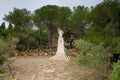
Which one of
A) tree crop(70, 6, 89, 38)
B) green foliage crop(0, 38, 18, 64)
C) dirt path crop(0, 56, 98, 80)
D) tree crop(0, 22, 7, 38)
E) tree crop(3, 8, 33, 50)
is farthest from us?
tree crop(3, 8, 33, 50)

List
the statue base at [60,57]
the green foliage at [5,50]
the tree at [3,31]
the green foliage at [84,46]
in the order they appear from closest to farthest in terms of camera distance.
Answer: the green foliage at [84,46] < the green foliage at [5,50] < the statue base at [60,57] < the tree at [3,31]

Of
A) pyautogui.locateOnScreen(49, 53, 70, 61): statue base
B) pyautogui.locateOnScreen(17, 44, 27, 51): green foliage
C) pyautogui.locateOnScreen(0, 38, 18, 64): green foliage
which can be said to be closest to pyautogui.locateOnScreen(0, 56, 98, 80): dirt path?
pyautogui.locateOnScreen(0, 38, 18, 64): green foliage

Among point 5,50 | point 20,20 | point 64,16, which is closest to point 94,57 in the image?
point 5,50

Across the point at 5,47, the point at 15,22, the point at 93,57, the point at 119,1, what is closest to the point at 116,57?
the point at 93,57

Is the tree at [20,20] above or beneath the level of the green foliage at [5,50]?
above

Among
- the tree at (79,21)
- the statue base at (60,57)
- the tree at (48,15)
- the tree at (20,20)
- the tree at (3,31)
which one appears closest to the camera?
the statue base at (60,57)

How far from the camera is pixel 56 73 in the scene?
15070 millimetres

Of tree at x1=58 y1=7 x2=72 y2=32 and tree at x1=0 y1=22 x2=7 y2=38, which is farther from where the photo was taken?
tree at x1=58 y1=7 x2=72 y2=32

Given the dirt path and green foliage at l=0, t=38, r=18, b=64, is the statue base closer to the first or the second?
the dirt path

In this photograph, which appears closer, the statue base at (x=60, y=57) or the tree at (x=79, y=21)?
the statue base at (x=60, y=57)

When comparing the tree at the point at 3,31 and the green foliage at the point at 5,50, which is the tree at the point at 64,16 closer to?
the tree at the point at 3,31

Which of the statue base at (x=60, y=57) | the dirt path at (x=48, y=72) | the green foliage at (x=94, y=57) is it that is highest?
the green foliage at (x=94, y=57)

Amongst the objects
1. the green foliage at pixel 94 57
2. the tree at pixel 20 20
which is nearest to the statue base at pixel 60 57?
the green foliage at pixel 94 57

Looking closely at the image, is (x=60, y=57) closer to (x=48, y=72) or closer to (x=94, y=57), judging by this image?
(x=48, y=72)
